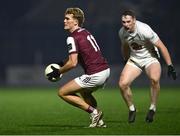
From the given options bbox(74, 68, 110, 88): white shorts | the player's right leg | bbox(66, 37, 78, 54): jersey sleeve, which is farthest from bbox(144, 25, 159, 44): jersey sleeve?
bbox(66, 37, 78, 54): jersey sleeve

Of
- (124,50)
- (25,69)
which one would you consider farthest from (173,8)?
(124,50)

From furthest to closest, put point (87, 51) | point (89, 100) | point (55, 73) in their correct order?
point (89, 100) → point (55, 73) → point (87, 51)

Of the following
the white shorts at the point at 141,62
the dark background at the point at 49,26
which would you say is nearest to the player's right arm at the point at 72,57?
the white shorts at the point at 141,62

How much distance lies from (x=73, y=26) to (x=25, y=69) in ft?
91.2

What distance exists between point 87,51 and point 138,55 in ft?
6.03

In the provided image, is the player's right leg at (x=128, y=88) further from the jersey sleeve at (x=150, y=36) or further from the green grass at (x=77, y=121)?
the jersey sleeve at (x=150, y=36)

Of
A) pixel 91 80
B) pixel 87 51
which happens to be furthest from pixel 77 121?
pixel 87 51

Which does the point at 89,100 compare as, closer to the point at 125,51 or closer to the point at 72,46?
the point at 72,46

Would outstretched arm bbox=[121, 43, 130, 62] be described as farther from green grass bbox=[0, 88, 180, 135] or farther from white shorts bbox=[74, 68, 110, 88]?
white shorts bbox=[74, 68, 110, 88]

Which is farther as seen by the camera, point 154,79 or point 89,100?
point 154,79

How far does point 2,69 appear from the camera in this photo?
47375 mm

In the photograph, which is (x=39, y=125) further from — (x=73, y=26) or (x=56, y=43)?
(x=56, y=43)

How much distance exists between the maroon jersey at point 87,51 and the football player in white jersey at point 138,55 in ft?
4.27

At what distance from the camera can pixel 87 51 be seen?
12383 millimetres
